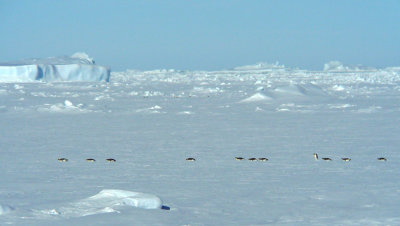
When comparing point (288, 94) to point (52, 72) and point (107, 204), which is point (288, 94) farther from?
point (52, 72)

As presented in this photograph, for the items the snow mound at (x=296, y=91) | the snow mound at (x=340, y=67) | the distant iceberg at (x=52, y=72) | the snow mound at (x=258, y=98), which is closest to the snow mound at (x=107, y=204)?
the snow mound at (x=258, y=98)

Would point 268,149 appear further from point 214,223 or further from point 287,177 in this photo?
point 214,223

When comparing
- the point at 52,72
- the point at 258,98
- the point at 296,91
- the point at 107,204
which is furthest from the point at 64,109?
the point at 52,72

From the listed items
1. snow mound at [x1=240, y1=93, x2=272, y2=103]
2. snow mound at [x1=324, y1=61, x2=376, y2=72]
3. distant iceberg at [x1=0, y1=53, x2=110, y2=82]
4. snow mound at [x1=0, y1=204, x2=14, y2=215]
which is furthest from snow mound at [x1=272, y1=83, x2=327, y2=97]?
snow mound at [x1=324, y1=61, x2=376, y2=72]

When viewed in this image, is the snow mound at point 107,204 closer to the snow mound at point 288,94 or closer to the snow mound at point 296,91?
the snow mound at point 288,94

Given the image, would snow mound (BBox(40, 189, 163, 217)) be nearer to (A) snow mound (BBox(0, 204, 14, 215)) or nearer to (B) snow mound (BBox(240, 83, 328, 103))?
(A) snow mound (BBox(0, 204, 14, 215))

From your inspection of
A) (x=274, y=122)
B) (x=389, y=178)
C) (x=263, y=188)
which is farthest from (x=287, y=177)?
(x=274, y=122)

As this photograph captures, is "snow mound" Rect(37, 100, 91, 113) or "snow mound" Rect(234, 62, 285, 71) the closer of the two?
"snow mound" Rect(37, 100, 91, 113)
